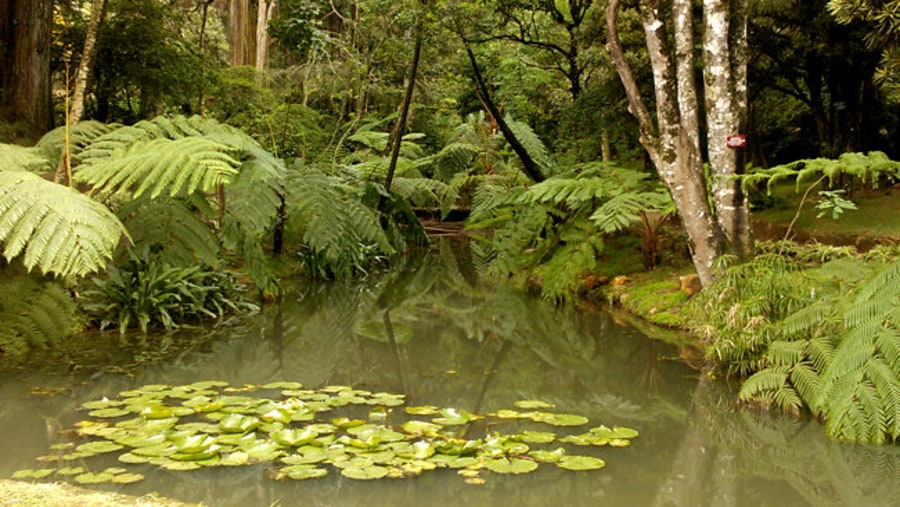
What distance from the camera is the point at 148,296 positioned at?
19.3 feet

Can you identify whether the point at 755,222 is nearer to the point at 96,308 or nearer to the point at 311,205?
the point at 311,205

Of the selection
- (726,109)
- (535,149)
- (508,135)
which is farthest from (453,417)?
(535,149)

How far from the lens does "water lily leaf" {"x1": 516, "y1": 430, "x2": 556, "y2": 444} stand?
11.4 ft

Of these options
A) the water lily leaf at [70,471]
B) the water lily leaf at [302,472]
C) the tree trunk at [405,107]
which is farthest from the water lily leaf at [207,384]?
the tree trunk at [405,107]

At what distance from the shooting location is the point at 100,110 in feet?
31.9

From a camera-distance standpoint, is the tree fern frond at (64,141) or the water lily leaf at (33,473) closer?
the water lily leaf at (33,473)

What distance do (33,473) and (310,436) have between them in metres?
1.02

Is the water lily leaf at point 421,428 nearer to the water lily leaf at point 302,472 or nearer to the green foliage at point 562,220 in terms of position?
the water lily leaf at point 302,472

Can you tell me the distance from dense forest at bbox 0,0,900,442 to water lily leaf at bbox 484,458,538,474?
4.70ft

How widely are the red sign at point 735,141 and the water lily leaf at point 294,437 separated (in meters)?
3.18

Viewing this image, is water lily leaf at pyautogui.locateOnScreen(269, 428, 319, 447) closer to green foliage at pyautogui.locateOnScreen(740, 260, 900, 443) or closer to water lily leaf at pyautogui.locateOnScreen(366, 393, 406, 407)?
water lily leaf at pyautogui.locateOnScreen(366, 393, 406, 407)

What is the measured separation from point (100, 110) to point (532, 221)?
539 cm

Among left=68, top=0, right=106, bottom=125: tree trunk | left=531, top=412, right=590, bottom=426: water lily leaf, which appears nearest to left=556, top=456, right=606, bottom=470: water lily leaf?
left=531, top=412, right=590, bottom=426: water lily leaf

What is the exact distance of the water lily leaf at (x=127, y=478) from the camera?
2877mm
